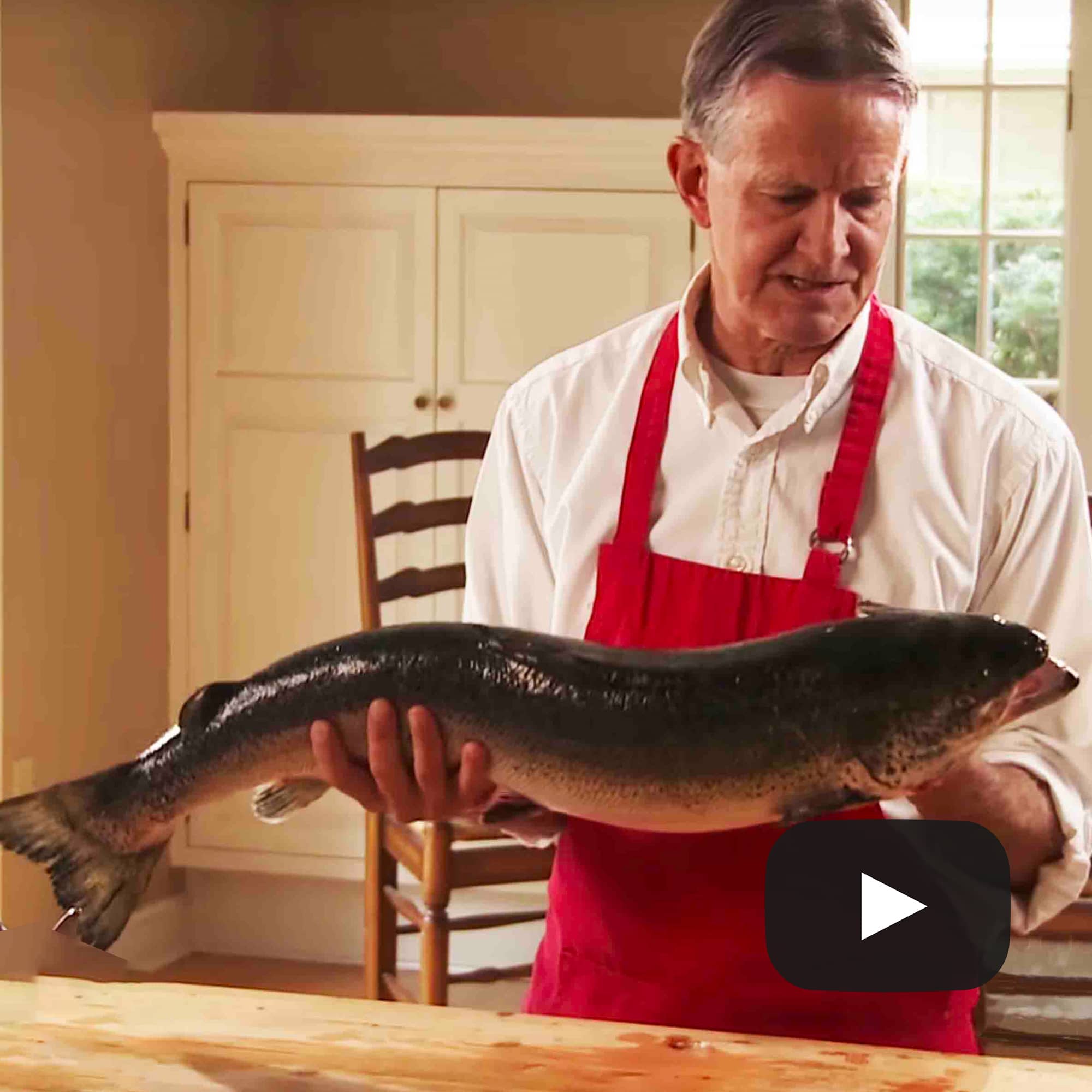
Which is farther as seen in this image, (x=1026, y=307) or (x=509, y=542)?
(x=1026, y=307)

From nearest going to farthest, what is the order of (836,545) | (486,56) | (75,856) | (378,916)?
(75,856) < (836,545) < (378,916) < (486,56)

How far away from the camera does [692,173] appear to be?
4.62 feet

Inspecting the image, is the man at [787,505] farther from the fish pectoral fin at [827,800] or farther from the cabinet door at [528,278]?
the cabinet door at [528,278]

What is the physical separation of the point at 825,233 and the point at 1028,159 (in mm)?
2490

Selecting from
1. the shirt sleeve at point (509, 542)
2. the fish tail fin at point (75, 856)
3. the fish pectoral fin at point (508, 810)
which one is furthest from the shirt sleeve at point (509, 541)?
the fish tail fin at point (75, 856)

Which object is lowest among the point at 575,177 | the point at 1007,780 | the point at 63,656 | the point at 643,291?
the point at 63,656

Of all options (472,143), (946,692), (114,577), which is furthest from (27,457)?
(946,692)

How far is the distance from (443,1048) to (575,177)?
2525 mm

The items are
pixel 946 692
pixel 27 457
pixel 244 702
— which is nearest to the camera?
pixel 946 692

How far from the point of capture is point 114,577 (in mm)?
3541

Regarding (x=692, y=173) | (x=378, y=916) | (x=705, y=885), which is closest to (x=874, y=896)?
(x=705, y=885)

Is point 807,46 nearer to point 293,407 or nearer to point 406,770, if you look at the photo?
point 406,770

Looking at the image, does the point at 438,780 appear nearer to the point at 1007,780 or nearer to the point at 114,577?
the point at 1007,780

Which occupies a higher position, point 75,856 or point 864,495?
point 864,495
